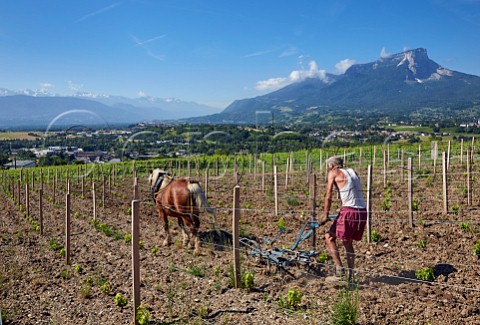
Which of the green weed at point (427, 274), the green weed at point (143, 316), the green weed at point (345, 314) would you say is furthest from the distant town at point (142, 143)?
the green weed at point (345, 314)

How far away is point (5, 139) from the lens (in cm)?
5544

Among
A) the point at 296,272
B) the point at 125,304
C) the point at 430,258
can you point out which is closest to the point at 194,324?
the point at 125,304

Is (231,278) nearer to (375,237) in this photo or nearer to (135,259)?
(135,259)

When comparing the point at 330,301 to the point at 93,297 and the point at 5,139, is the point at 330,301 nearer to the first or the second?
the point at 93,297

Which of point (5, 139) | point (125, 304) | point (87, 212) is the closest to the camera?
point (125, 304)

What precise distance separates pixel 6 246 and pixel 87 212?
4.37m

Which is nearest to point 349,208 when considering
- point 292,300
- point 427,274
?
point 427,274

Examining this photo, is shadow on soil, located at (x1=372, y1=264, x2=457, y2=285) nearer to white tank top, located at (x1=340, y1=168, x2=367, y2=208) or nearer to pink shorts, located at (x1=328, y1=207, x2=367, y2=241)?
pink shorts, located at (x1=328, y1=207, x2=367, y2=241)

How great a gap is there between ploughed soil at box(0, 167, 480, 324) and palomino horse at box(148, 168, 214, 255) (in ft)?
1.23

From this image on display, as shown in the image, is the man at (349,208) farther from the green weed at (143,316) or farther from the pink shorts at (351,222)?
the green weed at (143,316)

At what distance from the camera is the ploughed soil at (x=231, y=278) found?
4.70 metres

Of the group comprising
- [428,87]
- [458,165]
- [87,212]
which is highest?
[428,87]

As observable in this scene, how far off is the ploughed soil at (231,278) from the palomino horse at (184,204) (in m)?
0.38

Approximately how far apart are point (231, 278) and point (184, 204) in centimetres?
303
